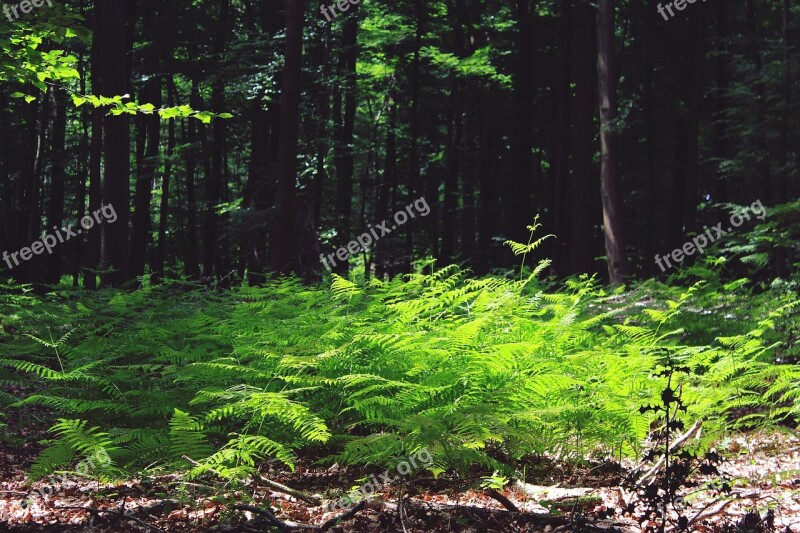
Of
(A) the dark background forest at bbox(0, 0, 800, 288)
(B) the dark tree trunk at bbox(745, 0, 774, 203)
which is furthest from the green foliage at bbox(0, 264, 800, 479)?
(B) the dark tree trunk at bbox(745, 0, 774, 203)

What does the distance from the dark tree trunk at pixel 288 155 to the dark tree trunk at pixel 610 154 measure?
5.90 metres

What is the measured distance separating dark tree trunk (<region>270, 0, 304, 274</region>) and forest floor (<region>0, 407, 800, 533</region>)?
7817 mm

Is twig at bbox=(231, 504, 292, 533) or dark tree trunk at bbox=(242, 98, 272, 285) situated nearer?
twig at bbox=(231, 504, 292, 533)

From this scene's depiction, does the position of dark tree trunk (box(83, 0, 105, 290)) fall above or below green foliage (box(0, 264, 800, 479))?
above

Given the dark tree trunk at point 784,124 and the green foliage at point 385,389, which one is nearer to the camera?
the green foliage at point 385,389

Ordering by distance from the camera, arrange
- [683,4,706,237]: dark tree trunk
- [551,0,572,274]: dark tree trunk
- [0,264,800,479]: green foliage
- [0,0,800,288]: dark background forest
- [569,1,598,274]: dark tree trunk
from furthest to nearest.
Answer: [683,4,706,237]: dark tree trunk < [551,0,572,274]: dark tree trunk < [569,1,598,274]: dark tree trunk < [0,0,800,288]: dark background forest < [0,264,800,479]: green foliage

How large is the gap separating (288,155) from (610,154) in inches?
245

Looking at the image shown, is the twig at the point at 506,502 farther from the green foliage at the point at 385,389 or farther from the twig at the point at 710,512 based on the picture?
the twig at the point at 710,512

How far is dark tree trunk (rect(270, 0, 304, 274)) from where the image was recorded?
1234 centimetres

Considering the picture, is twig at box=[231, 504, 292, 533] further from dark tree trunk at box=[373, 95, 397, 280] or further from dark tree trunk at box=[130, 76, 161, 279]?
dark tree trunk at box=[373, 95, 397, 280]

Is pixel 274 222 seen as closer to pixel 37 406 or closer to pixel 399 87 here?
pixel 37 406

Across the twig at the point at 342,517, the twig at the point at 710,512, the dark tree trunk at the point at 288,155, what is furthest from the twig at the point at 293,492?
the dark tree trunk at the point at 288,155

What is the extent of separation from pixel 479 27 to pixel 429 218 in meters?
10.5

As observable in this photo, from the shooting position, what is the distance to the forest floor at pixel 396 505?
349 cm
